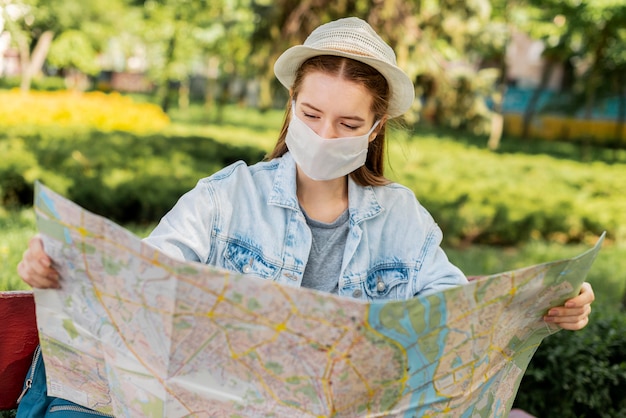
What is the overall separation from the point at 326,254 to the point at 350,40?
0.60 m

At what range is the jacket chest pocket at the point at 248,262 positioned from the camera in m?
2.05

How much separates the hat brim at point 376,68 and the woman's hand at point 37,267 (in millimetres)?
894

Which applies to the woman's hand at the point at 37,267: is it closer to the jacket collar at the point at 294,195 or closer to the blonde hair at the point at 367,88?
the jacket collar at the point at 294,195

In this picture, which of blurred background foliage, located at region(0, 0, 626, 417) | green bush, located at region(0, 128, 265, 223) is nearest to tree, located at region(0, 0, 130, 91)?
blurred background foliage, located at region(0, 0, 626, 417)

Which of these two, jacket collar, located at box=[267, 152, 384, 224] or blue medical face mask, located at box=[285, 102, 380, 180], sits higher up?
blue medical face mask, located at box=[285, 102, 380, 180]

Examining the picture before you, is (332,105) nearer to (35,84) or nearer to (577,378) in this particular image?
(577,378)

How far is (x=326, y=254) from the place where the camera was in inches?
86.4

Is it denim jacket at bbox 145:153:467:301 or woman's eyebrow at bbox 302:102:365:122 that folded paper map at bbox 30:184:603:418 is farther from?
woman's eyebrow at bbox 302:102:365:122

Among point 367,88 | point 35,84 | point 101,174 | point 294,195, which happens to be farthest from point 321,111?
point 35,84

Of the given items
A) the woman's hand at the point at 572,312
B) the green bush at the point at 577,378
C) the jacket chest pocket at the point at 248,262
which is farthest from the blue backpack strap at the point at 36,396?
the green bush at the point at 577,378

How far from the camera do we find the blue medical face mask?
2.11 metres

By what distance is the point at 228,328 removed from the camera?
1554 mm

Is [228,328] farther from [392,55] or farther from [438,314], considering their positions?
[392,55]

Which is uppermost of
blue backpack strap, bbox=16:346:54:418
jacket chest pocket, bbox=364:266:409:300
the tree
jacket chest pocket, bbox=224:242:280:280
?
jacket chest pocket, bbox=224:242:280:280
